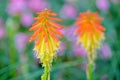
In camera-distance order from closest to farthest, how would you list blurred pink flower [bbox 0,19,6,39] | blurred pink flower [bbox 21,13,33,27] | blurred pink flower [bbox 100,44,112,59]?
blurred pink flower [bbox 100,44,112,59] → blurred pink flower [bbox 0,19,6,39] → blurred pink flower [bbox 21,13,33,27]

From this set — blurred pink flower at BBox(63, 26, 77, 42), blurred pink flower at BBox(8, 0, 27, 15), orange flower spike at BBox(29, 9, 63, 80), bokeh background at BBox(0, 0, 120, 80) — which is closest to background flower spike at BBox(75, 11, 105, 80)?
orange flower spike at BBox(29, 9, 63, 80)

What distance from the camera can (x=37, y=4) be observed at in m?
3.70

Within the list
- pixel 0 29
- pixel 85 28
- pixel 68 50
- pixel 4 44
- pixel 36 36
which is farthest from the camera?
pixel 0 29

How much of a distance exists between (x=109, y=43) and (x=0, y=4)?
3.84 feet

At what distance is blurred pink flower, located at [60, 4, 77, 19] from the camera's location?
3590mm

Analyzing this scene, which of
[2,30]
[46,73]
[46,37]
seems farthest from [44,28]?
[2,30]

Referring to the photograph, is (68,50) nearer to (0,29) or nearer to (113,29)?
(113,29)

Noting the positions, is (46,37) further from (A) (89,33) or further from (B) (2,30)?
(B) (2,30)

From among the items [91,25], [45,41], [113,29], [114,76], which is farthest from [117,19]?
[45,41]

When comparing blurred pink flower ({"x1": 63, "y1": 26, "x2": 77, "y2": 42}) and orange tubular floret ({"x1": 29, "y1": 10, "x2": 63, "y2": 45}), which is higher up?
blurred pink flower ({"x1": 63, "y1": 26, "x2": 77, "y2": 42})

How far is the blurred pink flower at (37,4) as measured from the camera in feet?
12.1

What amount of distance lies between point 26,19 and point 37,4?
0.19m

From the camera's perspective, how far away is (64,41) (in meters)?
3.06

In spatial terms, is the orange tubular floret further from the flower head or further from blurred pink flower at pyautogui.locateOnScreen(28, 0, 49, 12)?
blurred pink flower at pyautogui.locateOnScreen(28, 0, 49, 12)
